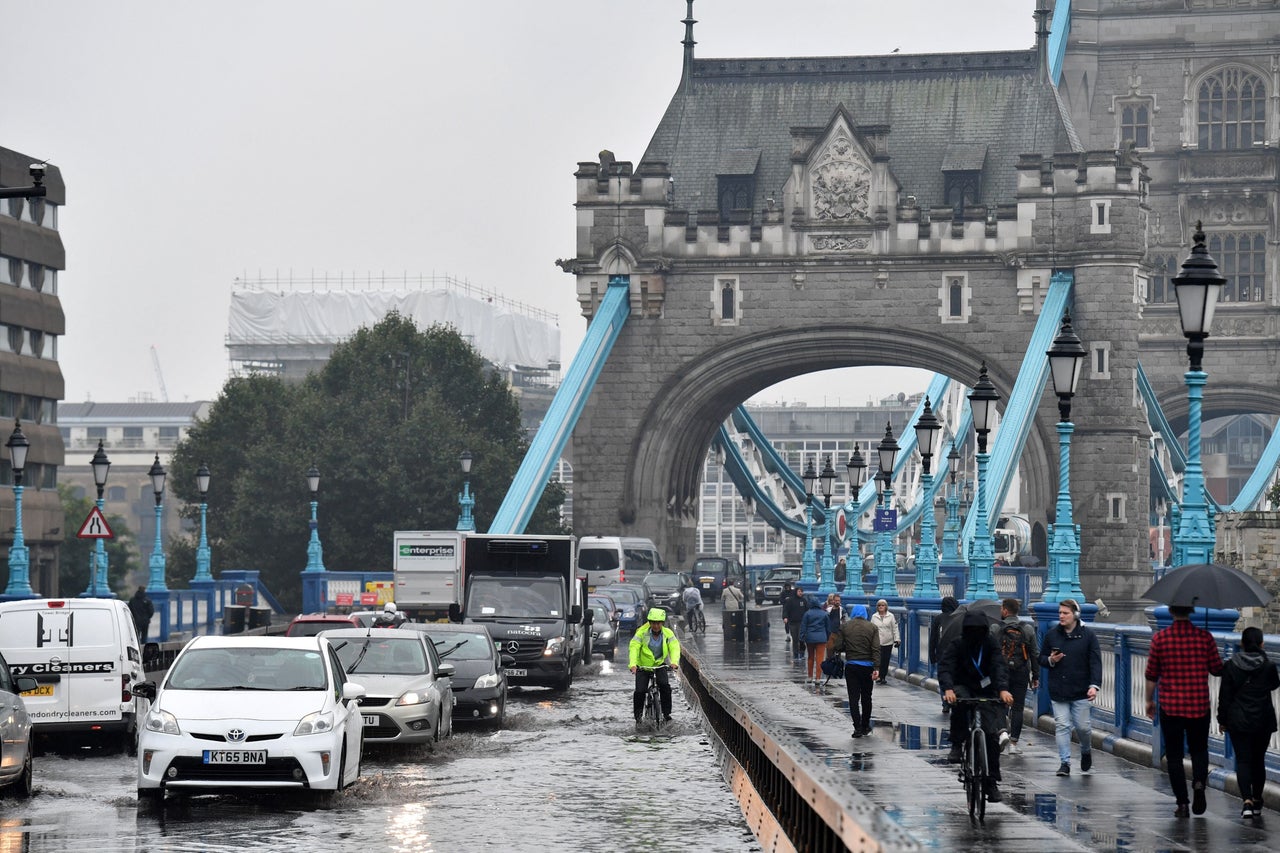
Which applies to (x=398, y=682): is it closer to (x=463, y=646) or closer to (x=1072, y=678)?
(x=463, y=646)

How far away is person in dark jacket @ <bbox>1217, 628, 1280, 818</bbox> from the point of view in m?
14.5

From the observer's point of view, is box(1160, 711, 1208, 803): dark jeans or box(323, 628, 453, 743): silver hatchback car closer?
box(1160, 711, 1208, 803): dark jeans

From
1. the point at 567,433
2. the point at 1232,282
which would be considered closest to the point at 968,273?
the point at 567,433

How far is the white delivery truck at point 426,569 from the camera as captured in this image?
156ft

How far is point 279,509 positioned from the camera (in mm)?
73938

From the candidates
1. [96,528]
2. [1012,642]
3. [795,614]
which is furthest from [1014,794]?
[795,614]

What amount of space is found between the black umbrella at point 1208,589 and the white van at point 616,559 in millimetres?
39303

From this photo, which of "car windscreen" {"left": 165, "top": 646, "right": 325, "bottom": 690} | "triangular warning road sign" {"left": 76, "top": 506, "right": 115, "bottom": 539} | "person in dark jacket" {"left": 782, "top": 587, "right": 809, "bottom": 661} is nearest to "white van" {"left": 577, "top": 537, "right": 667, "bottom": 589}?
"person in dark jacket" {"left": 782, "top": 587, "right": 809, "bottom": 661}

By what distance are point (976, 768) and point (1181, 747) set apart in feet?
4.98

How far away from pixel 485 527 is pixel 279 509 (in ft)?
24.1

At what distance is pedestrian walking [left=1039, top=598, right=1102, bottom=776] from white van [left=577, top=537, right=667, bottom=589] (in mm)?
37123

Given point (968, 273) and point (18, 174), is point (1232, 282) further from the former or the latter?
point (18, 174)

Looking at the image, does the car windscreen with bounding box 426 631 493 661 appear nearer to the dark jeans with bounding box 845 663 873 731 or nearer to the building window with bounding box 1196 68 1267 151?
the dark jeans with bounding box 845 663 873 731

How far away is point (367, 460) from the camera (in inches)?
2906
